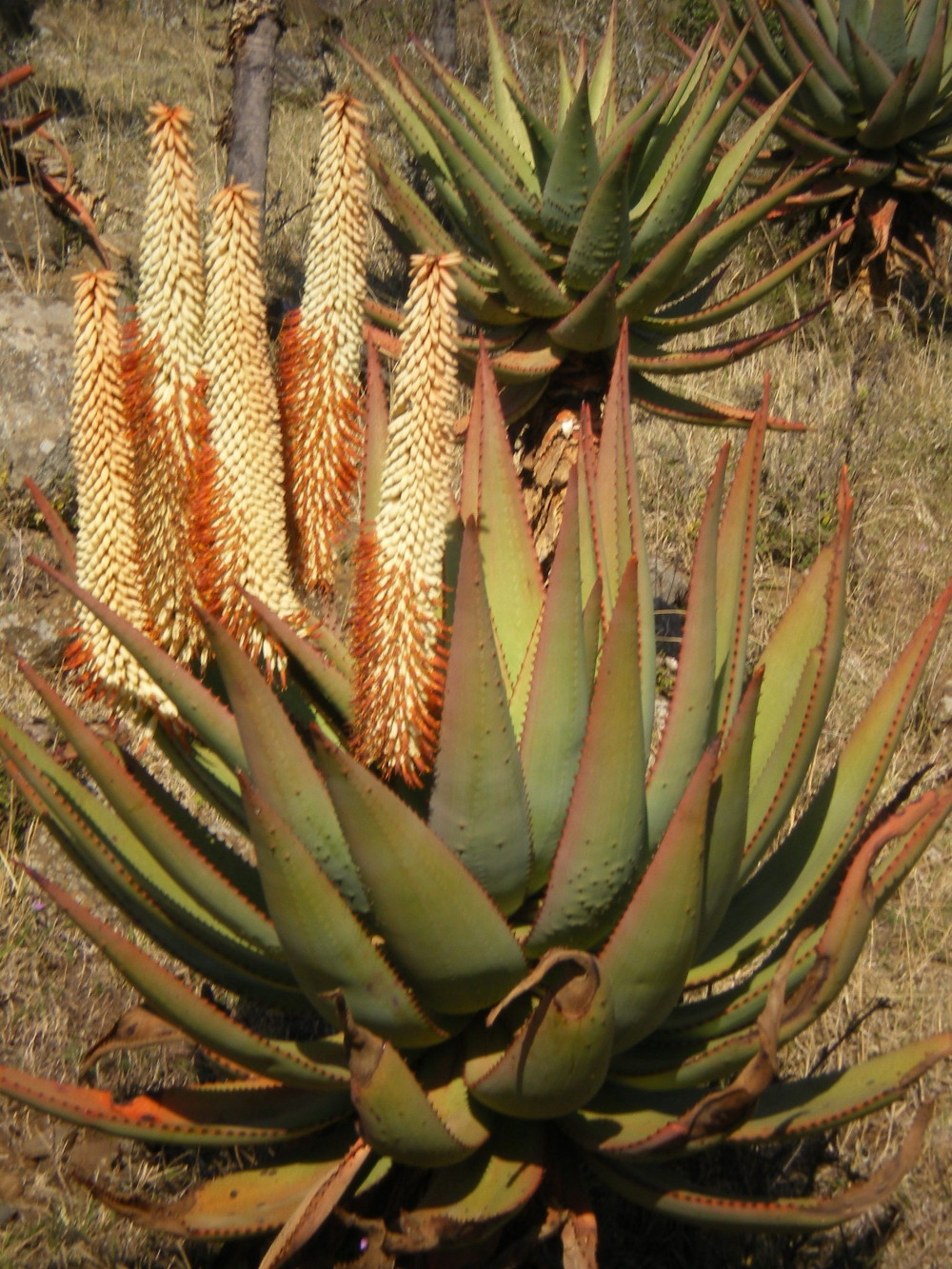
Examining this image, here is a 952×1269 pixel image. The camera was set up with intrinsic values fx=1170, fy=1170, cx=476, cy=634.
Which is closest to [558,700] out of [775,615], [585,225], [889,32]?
[585,225]

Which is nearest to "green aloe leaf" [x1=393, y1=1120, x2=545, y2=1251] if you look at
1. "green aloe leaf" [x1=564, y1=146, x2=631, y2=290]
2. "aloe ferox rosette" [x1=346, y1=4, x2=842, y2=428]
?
"aloe ferox rosette" [x1=346, y1=4, x2=842, y2=428]

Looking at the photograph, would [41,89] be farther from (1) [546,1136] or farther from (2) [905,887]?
(1) [546,1136]

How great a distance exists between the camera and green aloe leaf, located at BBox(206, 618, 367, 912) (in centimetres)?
149

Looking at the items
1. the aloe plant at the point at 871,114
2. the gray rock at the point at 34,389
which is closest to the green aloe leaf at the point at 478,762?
the gray rock at the point at 34,389

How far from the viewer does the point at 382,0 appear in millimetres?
11523

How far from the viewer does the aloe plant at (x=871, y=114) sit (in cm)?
557

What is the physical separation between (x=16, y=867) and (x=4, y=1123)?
0.71 metres

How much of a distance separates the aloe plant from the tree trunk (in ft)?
7.15

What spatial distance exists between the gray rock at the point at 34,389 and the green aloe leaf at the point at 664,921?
319cm

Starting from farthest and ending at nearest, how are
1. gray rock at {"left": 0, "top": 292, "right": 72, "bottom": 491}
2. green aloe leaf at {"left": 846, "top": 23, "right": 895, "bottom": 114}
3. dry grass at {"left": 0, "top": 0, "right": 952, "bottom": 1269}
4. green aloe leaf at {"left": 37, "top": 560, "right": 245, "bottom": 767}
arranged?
1. green aloe leaf at {"left": 846, "top": 23, "right": 895, "bottom": 114}
2. gray rock at {"left": 0, "top": 292, "right": 72, "bottom": 491}
3. dry grass at {"left": 0, "top": 0, "right": 952, "bottom": 1269}
4. green aloe leaf at {"left": 37, "top": 560, "right": 245, "bottom": 767}

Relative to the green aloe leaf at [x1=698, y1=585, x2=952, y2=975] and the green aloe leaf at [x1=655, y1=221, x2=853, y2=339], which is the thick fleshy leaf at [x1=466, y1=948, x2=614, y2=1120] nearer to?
the green aloe leaf at [x1=698, y1=585, x2=952, y2=975]

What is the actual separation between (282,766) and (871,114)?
17.8 ft

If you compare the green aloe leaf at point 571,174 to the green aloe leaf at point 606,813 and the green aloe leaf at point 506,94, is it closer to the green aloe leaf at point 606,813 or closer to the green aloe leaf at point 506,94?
the green aloe leaf at point 506,94

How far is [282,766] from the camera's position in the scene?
159cm
